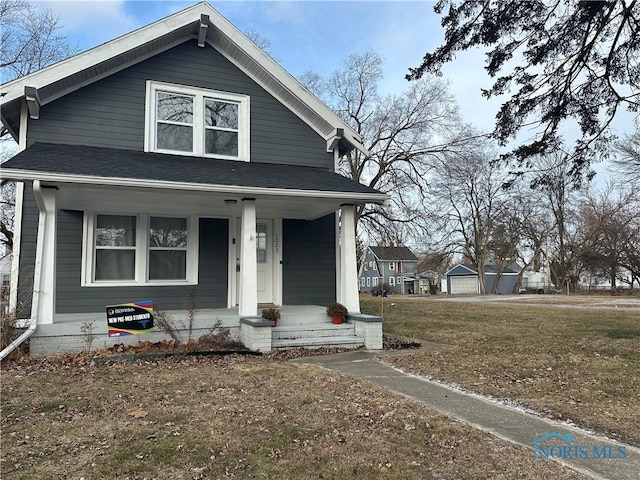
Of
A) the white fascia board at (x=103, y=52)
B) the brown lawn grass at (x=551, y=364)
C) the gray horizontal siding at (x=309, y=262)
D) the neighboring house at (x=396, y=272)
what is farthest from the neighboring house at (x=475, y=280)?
the white fascia board at (x=103, y=52)

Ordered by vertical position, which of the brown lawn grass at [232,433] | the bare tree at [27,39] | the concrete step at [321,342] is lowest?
the brown lawn grass at [232,433]

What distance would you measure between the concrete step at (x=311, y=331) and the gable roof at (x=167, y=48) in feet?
14.3

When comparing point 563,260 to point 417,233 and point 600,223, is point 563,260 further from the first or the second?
point 417,233

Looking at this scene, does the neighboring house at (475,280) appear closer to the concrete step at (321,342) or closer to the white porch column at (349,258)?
the white porch column at (349,258)

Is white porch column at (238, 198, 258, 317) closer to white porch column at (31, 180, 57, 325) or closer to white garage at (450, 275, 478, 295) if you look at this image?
white porch column at (31, 180, 57, 325)

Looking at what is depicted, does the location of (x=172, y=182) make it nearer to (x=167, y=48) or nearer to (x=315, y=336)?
(x=315, y=336)

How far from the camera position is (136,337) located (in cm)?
766

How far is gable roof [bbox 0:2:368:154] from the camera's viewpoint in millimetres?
8266

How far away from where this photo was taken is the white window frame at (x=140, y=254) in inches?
346

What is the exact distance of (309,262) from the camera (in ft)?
34.5

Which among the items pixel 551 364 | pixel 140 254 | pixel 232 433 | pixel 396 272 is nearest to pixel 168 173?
pixel 140 254

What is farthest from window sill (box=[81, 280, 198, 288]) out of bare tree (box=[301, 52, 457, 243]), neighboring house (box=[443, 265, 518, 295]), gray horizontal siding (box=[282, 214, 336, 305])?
neighboring house (box=[443, 265, 518, 295])

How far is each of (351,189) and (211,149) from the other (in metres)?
3.39

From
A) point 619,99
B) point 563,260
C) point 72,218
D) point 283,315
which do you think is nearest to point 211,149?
point 72,218
